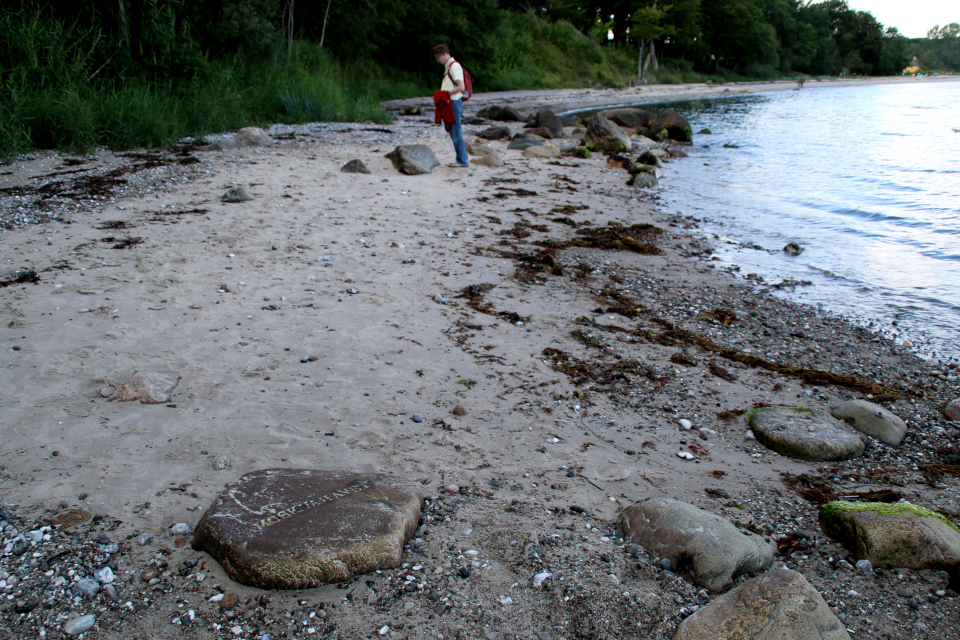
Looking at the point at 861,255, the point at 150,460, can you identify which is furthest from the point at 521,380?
the point at 861,255

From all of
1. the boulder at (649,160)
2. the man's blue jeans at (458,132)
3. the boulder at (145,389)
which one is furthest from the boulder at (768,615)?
the boulder at (649,160)

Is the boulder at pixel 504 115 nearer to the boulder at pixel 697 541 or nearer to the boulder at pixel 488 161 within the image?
the boulder at pixel 488 161

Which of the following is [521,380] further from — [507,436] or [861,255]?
[861,255]

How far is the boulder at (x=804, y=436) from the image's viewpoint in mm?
3461

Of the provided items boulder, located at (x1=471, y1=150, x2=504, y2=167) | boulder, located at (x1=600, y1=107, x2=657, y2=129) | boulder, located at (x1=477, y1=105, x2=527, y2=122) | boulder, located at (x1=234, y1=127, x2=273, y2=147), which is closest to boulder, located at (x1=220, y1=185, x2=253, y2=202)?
boulder, located at (x1=234, y1=127, x2=273, y2=147)

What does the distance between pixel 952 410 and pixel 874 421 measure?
28.2 inches

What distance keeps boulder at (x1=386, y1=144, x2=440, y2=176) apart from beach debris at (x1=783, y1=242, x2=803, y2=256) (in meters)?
5.55

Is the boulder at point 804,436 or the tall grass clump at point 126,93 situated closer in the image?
the boulder at point 804,436

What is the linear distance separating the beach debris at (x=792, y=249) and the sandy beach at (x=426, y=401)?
138cm

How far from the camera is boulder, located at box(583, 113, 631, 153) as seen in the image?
15149mm

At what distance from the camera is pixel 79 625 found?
203cm

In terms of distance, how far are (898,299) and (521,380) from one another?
4.85 meters

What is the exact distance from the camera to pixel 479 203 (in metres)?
8.33

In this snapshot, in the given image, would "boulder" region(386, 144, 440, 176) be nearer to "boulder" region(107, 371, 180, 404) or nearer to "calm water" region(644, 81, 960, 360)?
"calm water" region(644, 81, 960, 360)
